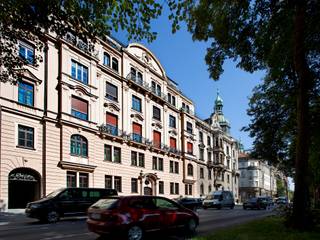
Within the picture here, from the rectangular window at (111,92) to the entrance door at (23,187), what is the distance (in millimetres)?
13273

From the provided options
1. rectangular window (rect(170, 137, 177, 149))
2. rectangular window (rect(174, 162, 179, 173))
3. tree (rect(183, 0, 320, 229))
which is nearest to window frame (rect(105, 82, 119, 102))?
rectangular window (rect(170, 137, 177, 149))

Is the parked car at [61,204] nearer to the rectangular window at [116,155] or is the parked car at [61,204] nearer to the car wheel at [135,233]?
the car wheel at [135,233]

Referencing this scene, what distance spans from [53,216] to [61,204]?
2.93ft

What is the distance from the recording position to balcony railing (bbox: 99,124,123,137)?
3753 cm

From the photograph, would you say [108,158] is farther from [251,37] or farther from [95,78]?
[251,37]

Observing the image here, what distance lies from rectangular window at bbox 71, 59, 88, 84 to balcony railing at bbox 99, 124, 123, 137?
4892 millimetres

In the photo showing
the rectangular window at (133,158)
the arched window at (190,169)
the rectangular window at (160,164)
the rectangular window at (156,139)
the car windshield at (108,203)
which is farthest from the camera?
the arched window at (190,169)

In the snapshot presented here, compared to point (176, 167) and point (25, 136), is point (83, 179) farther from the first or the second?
point (176, 167)

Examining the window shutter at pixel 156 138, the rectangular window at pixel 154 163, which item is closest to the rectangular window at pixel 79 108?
the rectangular window at pixel 154 163

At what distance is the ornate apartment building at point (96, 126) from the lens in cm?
2858

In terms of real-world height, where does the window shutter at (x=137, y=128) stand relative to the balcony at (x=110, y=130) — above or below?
above

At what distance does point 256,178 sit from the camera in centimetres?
10956

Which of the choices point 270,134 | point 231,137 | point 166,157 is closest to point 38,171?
point 270,134

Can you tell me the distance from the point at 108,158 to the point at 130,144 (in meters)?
4.40
